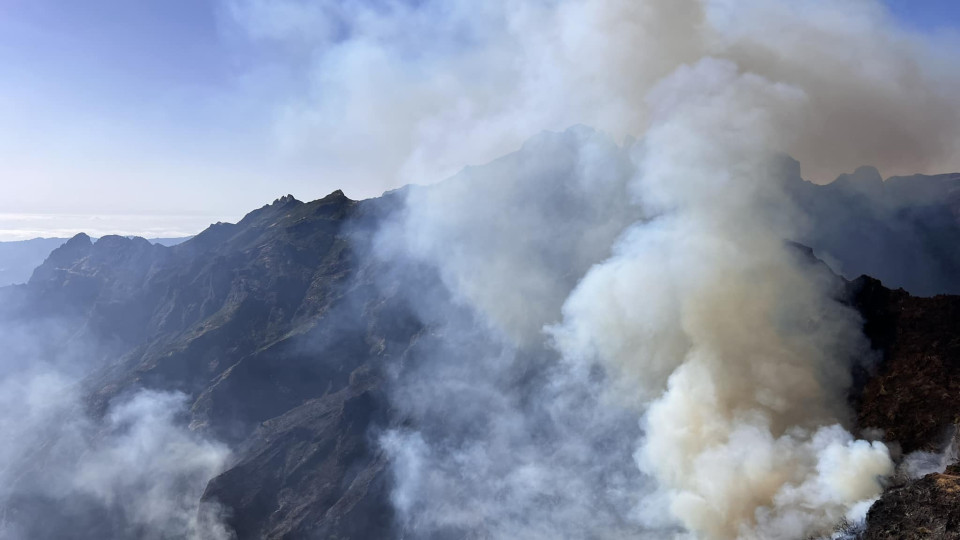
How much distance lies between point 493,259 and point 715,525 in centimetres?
6455

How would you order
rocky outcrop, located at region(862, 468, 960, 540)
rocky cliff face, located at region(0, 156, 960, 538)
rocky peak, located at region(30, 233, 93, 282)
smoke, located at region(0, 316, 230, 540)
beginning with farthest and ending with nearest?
rocky peak, located at region(30, 233, 93, 282)
smoke, located at region(0, 316, 230, 540)
rocky cliff face, located at region(0, 156, 960, 538)
rocky outcrop, located at region(862, 468, 960, 540)

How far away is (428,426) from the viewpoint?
82.5 meters

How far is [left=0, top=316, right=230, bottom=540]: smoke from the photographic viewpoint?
84188 millimetres

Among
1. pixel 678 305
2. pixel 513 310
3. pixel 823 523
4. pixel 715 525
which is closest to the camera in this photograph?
pixel 823 523

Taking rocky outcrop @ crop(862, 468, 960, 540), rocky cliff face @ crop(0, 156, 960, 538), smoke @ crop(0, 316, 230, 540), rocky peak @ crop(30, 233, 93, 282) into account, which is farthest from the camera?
rocky peak @ crop(30, 233, 93, 282)

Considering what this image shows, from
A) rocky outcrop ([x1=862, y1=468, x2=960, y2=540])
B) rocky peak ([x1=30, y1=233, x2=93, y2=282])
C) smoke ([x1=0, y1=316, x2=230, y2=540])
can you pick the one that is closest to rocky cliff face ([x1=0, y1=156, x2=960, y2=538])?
rocky outcrop ([x1=862, y1=468, x2=960, y2=540])

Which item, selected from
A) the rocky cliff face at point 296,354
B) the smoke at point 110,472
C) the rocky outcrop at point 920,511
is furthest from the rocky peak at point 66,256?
the rocky outcrop at point 920,511

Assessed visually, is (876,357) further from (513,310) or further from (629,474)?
(513,310)

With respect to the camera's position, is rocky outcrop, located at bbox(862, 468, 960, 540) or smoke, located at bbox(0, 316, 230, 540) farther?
smoke, located at bbox(0, 316, 230, 540)

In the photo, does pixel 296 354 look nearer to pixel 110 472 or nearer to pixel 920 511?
pixel 110 472

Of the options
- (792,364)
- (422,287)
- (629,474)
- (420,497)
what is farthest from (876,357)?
(422,287)

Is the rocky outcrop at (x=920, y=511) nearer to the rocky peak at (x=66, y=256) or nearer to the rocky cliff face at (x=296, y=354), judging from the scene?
the rocky cliff face at (x=296, y=354)

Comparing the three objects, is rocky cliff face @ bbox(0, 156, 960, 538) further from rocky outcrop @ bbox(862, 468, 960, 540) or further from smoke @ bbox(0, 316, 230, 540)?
smoke @ bbox(0, 316, 230, 540)

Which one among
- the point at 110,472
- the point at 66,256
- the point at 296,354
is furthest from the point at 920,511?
the point at 66,256
